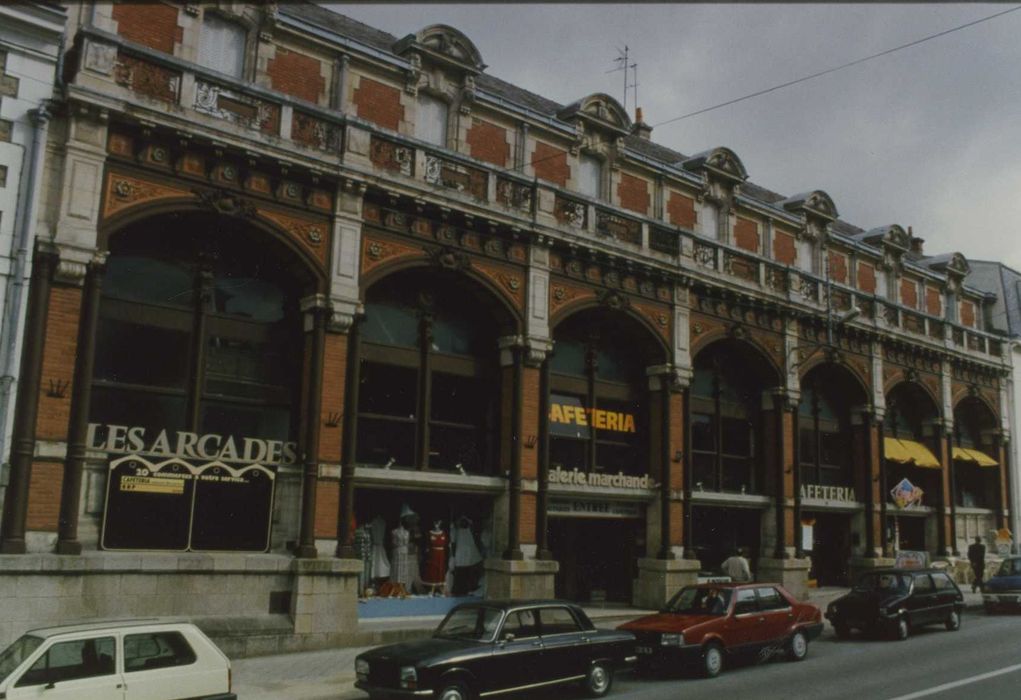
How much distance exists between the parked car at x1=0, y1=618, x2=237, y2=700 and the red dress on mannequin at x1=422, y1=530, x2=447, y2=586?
8868 millimetres

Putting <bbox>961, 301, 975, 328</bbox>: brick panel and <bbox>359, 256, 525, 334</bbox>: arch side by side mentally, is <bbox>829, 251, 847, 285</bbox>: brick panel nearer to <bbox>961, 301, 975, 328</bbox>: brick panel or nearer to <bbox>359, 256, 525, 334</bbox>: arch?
<bbox>961, 301, 975, 328</bbox>: brick panel

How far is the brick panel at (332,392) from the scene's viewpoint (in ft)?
59.0

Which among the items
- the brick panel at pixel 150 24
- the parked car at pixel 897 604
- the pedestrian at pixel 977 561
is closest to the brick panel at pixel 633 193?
the parked car at pixel 897 604

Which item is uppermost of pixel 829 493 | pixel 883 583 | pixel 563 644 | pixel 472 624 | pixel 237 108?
pixel 237 108

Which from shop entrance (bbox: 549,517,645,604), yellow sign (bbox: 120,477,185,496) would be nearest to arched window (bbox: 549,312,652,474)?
shop entrance (bbox: 549,517,645,604)

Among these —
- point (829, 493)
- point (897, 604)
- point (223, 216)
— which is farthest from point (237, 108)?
point (829, 493)

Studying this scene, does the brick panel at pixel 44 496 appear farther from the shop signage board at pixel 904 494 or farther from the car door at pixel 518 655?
the shop signage board at pixel 904 494

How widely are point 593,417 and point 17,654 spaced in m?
15.5

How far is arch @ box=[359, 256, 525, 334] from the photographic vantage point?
1912 cm

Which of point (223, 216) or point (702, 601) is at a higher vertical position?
point (223, 216)

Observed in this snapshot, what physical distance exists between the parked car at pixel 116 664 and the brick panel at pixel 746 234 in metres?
21.0

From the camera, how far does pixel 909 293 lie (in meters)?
35.4

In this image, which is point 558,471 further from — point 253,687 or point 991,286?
point 991,286

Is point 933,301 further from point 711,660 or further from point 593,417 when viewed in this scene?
point 711,660
